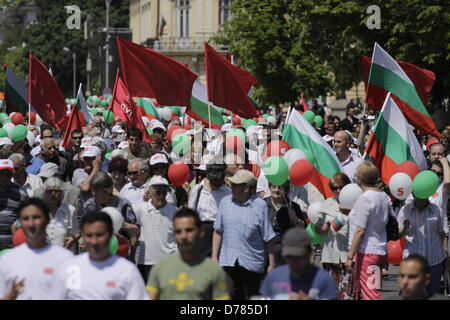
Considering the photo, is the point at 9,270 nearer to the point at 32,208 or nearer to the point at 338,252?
the point at 32,208

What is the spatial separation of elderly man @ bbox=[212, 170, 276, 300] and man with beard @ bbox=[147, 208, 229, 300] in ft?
7.68

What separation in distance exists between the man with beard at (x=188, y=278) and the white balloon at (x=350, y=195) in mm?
2925

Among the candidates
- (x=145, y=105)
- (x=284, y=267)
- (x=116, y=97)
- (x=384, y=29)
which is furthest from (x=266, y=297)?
(x=384, y=29)

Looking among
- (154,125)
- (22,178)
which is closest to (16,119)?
(154,125)

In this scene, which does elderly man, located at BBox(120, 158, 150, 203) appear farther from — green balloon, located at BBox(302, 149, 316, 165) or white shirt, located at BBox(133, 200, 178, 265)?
green balloon, located at BBox(302, 149, 316, 165)

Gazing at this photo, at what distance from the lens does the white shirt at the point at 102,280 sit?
282 inches

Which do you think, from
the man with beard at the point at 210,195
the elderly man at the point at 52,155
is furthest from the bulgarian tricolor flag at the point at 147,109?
the man with beard at the point at 210,195

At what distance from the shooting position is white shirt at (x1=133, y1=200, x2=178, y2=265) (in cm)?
1027

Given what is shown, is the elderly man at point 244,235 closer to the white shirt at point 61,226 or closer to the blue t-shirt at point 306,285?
the white shirt at point 61,226

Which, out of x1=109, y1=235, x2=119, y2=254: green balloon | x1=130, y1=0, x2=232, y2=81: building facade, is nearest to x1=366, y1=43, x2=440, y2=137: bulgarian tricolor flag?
x1=109, y1=235, x2=119, y2=254: green balloon

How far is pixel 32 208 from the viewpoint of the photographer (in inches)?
303

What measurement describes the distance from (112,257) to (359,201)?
318 centimetres

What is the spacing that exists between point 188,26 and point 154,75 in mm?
70867

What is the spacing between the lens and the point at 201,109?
18.0 meters
